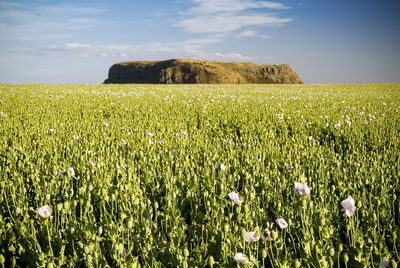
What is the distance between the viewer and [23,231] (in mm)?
2311

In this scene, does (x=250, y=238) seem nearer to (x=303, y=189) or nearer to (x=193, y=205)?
(x=303, y=189)

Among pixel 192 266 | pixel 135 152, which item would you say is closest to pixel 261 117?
pixel 135 152

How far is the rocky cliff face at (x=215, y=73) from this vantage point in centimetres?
12912

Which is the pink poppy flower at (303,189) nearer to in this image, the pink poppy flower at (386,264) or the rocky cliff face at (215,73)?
the pink poppy flower at (386,264)

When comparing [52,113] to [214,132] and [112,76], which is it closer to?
[214,132]

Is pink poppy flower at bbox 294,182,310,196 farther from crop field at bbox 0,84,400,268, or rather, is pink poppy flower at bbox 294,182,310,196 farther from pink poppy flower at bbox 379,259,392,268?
pink poppy flower at bbox 379,259,392,268

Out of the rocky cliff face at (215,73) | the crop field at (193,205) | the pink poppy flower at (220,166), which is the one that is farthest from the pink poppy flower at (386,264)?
the rocky cliff face at (215,73)

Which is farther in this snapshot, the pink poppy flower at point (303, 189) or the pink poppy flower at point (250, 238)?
the pink poppy flower at point (303, 189)

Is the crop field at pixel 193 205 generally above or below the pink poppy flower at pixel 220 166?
below

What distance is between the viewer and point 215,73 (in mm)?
130375

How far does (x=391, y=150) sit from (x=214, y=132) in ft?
10.9

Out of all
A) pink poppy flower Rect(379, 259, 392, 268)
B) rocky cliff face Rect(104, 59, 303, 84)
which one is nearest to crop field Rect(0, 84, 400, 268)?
pink poppy flower Rect(379, 259, 392, 268)

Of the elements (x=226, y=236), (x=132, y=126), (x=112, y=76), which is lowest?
(x=226, y=236)

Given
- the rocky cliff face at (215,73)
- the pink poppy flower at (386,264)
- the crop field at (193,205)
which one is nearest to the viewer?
the pink poppy flower at (386,264)
